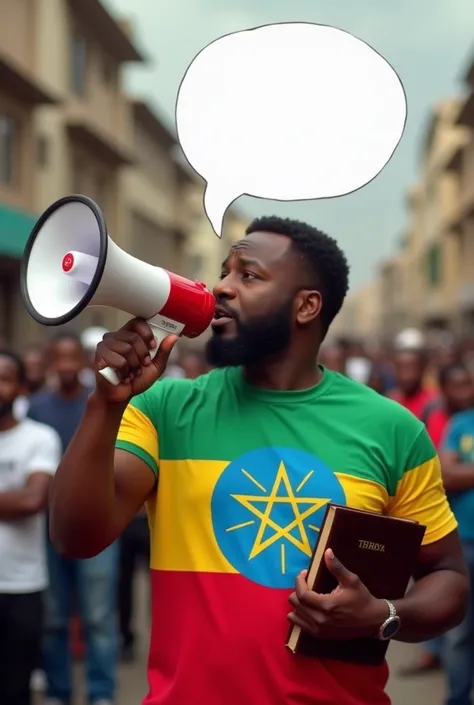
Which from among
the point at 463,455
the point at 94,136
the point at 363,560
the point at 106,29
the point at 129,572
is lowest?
the point at 129,572

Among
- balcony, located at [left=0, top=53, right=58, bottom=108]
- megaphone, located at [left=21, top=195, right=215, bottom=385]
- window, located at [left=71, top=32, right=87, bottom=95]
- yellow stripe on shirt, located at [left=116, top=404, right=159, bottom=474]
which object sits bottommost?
yellow stripe on shirt, located at [left=116, top=404, right=159, bottom=474]

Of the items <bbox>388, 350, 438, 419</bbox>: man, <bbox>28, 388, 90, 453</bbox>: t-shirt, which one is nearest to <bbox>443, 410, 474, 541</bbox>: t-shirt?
<bbox>28, 388, 90, 453</bbox>: t-shirt

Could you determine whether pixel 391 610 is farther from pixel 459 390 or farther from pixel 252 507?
pixel 459 390

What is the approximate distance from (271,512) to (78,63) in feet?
70.5

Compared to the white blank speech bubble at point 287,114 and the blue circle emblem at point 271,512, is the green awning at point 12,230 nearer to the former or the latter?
the white blank speech bubble at point 287,114

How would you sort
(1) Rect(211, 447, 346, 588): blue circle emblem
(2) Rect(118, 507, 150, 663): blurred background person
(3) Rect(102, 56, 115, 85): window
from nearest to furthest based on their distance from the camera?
1. (1) Rect(211, 447, 346, 588): blue circle emblem
2. (2) Rect(118, 507, 150, 663): blurred background person
3. (3) Rect(102, 56, 115, 85): window

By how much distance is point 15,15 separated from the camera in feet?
58.7

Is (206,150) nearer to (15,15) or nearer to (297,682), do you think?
(297,682)

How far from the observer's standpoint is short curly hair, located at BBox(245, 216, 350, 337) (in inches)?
102

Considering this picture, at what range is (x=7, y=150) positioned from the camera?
61.2ft

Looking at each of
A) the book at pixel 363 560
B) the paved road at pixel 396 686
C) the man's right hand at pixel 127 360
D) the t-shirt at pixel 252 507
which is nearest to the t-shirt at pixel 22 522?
the paved road at pixel 396 686

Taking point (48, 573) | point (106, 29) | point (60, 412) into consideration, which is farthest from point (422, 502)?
point (106, 29)

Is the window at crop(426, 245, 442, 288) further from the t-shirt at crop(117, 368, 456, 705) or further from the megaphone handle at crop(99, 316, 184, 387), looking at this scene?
the megaphone handle at crop(99, 316, 184, 387)

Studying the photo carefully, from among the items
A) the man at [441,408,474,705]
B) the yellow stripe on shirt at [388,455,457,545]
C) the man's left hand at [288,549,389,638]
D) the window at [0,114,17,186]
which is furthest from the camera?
the window at [0,114,17,186]
